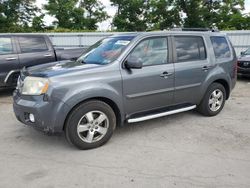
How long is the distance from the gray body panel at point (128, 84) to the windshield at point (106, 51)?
5.6 inches

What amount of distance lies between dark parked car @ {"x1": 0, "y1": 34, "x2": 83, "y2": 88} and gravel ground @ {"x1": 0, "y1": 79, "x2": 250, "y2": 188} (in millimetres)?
2207

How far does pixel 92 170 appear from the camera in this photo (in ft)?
11.7

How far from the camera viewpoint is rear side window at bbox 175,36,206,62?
503 cm

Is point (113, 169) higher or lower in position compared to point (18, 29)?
lower

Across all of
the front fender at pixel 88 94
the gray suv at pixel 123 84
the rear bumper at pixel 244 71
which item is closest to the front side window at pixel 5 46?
the gray suv at pixel 123 84

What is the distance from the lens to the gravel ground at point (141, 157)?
3.34 metres

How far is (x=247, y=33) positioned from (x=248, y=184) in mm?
11827

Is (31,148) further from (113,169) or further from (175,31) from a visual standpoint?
(175,31)

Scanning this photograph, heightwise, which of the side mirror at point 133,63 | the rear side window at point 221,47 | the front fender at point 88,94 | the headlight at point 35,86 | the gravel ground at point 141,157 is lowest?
the gravel ground at point 141,157

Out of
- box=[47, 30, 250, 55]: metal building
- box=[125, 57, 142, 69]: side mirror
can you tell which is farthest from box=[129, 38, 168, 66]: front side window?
box=[47, 30, 250, 55]: metal building

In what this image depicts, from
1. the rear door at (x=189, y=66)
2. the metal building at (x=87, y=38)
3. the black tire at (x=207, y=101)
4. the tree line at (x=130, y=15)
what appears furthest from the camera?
the tree line at (x=130, y=15)

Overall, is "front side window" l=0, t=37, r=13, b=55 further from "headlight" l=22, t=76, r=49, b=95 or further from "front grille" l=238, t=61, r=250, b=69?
"front grille" l=238, t=61, r=250, b=69

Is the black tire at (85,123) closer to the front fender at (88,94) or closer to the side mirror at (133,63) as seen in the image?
the front fender at (88,94)

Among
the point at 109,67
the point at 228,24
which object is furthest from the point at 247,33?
the point at 228,24
